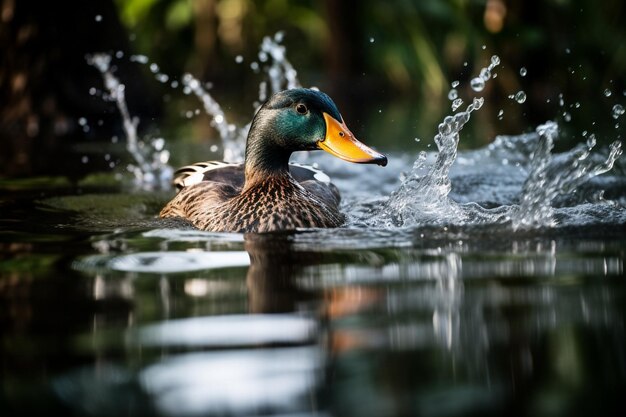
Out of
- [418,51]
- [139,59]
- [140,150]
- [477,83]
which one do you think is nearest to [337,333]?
[477,83]

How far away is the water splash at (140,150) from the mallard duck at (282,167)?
2286 millimetres

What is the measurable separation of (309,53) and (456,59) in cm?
771

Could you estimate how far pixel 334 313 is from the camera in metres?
3.07

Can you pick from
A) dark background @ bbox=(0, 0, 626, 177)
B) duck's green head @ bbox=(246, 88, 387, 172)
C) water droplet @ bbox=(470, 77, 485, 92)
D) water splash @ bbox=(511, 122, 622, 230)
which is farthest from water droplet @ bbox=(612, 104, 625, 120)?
duck's green head @ bbox=(246, 88, 387, 172)

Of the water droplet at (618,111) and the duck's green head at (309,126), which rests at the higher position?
the water droplet at (618,111)

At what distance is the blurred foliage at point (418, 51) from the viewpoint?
47.0ft

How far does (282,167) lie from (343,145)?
464mm

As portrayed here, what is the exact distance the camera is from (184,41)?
24141 mm

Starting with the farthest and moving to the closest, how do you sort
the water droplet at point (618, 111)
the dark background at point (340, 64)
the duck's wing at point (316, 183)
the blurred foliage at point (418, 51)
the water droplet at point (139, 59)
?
the blurred foliage at point (418, 51) → the dark background at point (340, 64) → the water droplet at point (618, 111) → the water droplet at point (139, 59) → the duck's wing at point (316, 183)

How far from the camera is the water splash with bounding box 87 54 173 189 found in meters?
8.17

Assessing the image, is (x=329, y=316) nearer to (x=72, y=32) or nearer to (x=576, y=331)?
(x=576, y=331)

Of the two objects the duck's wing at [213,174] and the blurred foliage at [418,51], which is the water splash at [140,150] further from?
the blurred foliage at [418,51]

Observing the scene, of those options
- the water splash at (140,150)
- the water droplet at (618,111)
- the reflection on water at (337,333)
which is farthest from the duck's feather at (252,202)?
the water droplet at (618,111)

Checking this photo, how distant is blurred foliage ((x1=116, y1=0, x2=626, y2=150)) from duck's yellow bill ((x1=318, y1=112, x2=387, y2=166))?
4.60 meters
